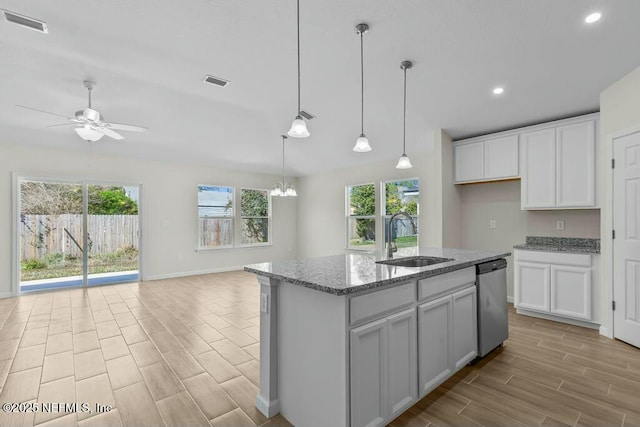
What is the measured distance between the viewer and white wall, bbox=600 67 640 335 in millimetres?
3033

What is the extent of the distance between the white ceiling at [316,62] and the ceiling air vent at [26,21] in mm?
71

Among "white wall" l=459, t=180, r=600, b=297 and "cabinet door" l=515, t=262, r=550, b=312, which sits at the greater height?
"white wall" l=459, t=180, r=600, b=297

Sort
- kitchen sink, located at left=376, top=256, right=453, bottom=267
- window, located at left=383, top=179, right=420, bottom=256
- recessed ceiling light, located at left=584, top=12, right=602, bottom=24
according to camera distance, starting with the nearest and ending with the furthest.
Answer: recessed ceiling light, located at left=584, top=12, right=602, bottom=24, kitchen sink, located at left=376, top=256, right=453, bottom=267, window, located at left=383, top=179, right=420, bottom=256

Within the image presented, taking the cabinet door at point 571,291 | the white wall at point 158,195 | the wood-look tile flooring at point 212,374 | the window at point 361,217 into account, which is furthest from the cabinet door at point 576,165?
the white wall at point 158,195

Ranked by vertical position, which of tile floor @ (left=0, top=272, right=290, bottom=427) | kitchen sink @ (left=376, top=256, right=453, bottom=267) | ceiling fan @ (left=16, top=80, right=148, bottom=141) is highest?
ceiling fan @ (left=16, top=80, right=148, bottom=141)

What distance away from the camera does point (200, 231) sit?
6.75 m

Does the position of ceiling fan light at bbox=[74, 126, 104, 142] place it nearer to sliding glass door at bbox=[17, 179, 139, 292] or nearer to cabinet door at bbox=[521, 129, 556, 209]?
sliding glass door at bbox=[17, 179, 139, 292]

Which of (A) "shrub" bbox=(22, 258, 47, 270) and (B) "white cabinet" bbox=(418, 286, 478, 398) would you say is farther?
(A) "shrub" bbox=(22, 258, 47, 270)

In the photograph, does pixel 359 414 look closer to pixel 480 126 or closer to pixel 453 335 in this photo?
pixel 453 335

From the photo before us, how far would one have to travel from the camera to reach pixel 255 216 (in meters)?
7.63

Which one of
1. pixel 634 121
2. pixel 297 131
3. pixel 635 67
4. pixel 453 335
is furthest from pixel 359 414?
pixel 635 67

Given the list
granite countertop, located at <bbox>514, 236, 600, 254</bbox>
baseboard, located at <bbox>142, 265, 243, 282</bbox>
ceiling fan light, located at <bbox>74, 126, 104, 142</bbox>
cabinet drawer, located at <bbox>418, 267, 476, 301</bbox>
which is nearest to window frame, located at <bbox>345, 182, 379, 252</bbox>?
baseboard, located at <bbox>142, 265, 243, 282</bbox>

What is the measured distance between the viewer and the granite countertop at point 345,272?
162cm

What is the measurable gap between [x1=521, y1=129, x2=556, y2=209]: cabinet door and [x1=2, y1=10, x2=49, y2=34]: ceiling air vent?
5232 mm
